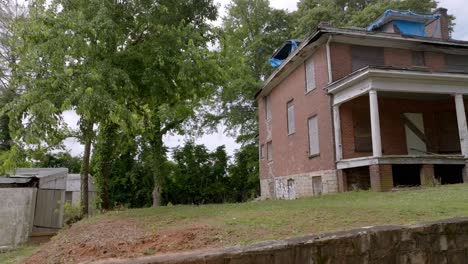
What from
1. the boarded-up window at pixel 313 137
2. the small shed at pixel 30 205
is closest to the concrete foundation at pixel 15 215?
the small shed at pixel 30 205

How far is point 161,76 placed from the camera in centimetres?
1065

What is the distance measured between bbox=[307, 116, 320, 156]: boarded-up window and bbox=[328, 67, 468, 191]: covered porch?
1612 mm

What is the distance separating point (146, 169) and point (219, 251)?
22277 millimetres

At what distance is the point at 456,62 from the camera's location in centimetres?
1753

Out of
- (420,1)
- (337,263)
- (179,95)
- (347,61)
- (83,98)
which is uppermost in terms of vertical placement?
(420,1)

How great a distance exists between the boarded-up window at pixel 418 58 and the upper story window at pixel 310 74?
14.5 ft

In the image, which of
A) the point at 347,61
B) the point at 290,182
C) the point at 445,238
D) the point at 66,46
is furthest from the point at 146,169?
the point at 445,238

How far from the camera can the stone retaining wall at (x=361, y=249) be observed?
339 cm

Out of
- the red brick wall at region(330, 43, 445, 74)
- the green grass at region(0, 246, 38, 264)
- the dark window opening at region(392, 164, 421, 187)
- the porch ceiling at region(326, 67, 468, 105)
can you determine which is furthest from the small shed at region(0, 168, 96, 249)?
the dark window opening at region(392, 164, 421, 187)

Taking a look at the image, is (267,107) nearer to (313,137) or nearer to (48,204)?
(313,137)

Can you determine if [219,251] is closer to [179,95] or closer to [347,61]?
[179,95]

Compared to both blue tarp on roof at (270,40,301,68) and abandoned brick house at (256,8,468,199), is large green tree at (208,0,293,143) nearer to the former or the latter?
blue tarp on roof at (270,40,301,68)

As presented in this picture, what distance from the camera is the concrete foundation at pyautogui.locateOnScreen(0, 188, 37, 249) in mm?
10992

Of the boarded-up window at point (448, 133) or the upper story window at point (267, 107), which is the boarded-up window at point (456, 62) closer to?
the boarded-up window at point (448, 133)
